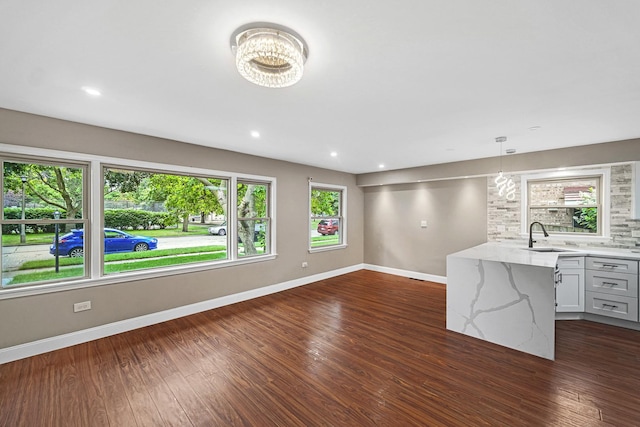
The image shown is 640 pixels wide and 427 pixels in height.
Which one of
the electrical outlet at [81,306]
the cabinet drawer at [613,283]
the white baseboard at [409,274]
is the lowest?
the white baseboard at [409,274]

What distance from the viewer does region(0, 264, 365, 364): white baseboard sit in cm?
263

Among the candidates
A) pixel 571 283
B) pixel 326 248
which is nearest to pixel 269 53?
pixel 571 283

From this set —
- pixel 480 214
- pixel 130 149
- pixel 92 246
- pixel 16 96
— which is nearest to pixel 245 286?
pixel 92 246

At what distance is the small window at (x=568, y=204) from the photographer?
158 inches

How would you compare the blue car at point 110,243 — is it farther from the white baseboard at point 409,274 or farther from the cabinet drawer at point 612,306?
the cabinet drawer at point 612,306

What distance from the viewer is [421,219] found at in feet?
19.4

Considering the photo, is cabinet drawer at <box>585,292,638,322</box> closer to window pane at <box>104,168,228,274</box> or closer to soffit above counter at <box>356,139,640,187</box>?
soffit above counter at <box>356,139,640,187</box>

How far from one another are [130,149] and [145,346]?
2351mm

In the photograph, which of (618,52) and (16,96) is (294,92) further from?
(16,96)

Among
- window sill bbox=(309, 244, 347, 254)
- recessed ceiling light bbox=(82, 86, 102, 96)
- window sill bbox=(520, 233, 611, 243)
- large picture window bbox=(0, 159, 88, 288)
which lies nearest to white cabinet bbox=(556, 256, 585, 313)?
window sill bbox=(520, 233, 611, 243)

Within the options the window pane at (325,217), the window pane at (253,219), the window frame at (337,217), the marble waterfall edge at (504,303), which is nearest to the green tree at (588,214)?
the marble waterfall edge at (504,303)

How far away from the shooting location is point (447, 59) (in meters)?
1.75

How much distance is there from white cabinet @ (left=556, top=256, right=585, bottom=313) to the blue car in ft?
18.4

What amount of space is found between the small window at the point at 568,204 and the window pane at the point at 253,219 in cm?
461
